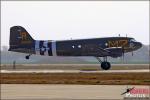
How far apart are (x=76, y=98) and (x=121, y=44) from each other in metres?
44.3

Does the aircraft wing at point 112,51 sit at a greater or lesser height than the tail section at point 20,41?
lesser

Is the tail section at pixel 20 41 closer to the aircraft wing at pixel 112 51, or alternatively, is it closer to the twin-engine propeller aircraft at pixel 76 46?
the twin-engine propeller aircraft at pixel 76 46

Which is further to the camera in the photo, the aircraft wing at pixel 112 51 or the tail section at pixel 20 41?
the tail section at pixel 20 41

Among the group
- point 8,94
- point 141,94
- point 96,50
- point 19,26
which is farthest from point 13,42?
point 141,94

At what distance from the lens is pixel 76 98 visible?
26.2 m

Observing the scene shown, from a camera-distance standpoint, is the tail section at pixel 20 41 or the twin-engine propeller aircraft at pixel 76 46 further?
the tail section at pixel 20 41

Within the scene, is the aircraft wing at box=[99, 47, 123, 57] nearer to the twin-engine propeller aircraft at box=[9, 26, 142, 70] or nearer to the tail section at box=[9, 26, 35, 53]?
the twin-engine propeller aircraft at box=[9, 26, 142, 70]

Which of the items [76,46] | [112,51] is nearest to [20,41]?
[76,46]

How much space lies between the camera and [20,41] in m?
75.8

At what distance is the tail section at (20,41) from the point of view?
75688 millimetres

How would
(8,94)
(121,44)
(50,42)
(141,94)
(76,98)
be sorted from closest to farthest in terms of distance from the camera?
(141,94) → (76,98) → (8,94) → (121,44) → (50,42)

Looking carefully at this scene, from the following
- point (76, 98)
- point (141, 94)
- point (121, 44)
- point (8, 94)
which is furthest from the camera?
point (121, 44)

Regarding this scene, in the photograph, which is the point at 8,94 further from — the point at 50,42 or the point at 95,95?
the point at 50,42

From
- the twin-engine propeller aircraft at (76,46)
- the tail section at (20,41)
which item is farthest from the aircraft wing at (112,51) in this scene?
the tail section at (20,41)
